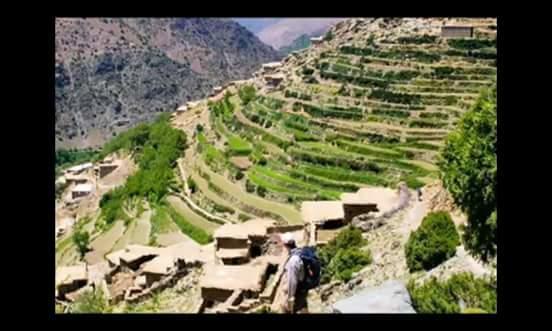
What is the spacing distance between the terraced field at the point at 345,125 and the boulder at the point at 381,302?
13018 mm

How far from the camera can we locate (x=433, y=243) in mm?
10148

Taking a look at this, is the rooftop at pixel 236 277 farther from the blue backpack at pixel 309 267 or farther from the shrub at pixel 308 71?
the shrub at pixel 308 71

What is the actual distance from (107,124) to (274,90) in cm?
4244

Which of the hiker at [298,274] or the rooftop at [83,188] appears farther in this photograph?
the rooftop at [83,188]

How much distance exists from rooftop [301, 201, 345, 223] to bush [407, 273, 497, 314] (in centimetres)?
784

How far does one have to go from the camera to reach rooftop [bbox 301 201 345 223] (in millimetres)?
16375

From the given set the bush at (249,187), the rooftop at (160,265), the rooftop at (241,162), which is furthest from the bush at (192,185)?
the rooftop at (160,265)

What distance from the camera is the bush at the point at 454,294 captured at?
7496 mm

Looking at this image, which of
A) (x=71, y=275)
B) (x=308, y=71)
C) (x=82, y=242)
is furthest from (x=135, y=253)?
(x=308, y=71)

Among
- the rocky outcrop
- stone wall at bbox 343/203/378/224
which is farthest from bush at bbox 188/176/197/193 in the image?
the rocky outcrop

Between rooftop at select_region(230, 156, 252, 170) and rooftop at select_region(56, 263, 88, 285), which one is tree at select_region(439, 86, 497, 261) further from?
rooftop at select_region(230, 156, 252, 170)
